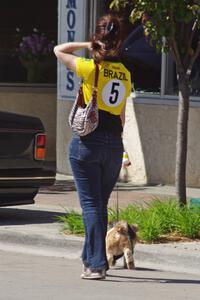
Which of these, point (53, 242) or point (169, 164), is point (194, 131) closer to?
point (169, 164)

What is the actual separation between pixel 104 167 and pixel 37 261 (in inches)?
59.9

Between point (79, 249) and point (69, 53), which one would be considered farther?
point (79, 249)

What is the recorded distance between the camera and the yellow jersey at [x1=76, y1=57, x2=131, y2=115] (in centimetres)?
758

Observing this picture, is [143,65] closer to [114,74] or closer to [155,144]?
[155,144]

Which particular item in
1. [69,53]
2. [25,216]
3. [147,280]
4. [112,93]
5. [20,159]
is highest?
[69,53]

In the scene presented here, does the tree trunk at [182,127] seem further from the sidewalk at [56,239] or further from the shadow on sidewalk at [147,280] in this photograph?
the shadow on sidewalk at [147,280]

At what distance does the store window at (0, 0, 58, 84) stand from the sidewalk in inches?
169

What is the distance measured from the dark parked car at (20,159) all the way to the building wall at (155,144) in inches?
118

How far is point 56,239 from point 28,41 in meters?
7.29

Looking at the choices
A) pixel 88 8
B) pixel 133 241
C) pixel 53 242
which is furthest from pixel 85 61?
pixel 88 8

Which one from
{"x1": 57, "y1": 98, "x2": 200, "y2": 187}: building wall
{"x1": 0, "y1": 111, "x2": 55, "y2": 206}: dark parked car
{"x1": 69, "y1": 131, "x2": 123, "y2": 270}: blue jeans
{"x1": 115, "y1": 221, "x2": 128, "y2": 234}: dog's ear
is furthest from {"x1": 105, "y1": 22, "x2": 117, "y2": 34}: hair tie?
{"x1": 57, "y1": 98, "x2": 200, "y2": 187}: building wall

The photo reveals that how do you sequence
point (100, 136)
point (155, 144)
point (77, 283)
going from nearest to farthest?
point (100, 136)
point (77, 283)
point (155, 144)

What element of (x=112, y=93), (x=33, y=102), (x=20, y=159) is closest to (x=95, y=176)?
(x=112, y=93)

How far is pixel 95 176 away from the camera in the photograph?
25.0ft
